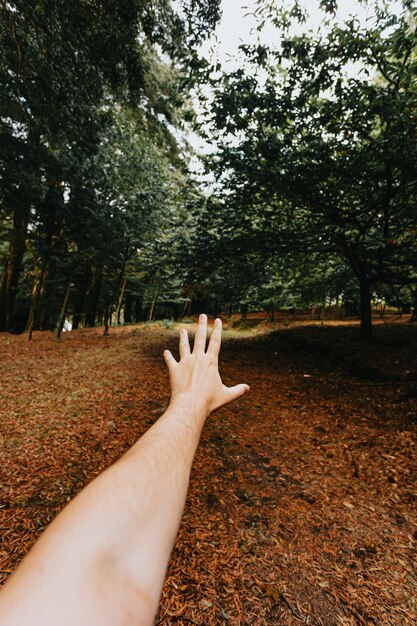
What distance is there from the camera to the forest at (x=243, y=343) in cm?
230

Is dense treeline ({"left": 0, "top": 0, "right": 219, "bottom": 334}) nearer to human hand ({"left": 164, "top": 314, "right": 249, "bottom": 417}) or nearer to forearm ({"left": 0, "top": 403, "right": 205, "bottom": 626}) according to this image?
human hand ({"left": 164, "top": 314, "right": 249, "bottom": 417})

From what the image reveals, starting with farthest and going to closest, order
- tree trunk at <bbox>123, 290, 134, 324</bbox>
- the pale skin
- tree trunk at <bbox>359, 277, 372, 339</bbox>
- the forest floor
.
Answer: tree trunk at <bbox>123, 290, 134, 324</bbox> < tree trunk at <bbox>359, 277, 372, 339</bbox> < the forest floor < the pale skin

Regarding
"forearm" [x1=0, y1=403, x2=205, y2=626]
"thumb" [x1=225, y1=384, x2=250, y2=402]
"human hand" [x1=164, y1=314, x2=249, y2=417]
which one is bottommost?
"forearm" [x1=0, y1=403, x2=205, y2=626]

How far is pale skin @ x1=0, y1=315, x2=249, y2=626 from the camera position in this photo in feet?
2.01

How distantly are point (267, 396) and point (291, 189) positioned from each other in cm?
493

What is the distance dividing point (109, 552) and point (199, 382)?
2.98ft

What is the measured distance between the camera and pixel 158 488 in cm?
100

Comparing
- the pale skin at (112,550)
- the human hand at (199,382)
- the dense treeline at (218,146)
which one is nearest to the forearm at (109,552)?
the pale skin at (112,550)

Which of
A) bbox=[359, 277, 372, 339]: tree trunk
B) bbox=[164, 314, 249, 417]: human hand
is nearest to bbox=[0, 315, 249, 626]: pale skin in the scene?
bbox=[164, 314, 249, 417]: human hand

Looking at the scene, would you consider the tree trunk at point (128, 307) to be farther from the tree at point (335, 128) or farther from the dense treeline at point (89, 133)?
the tree at point (335, 128)

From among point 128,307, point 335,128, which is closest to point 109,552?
point 335,128

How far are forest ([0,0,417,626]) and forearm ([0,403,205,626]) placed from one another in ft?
5.36

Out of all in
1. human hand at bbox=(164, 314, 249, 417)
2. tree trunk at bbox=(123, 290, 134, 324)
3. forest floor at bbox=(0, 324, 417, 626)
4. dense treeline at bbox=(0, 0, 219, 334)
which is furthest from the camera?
tree trunk at bbox=(123, 290, 134, 324)

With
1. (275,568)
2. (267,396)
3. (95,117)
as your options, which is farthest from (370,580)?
(95,117)
